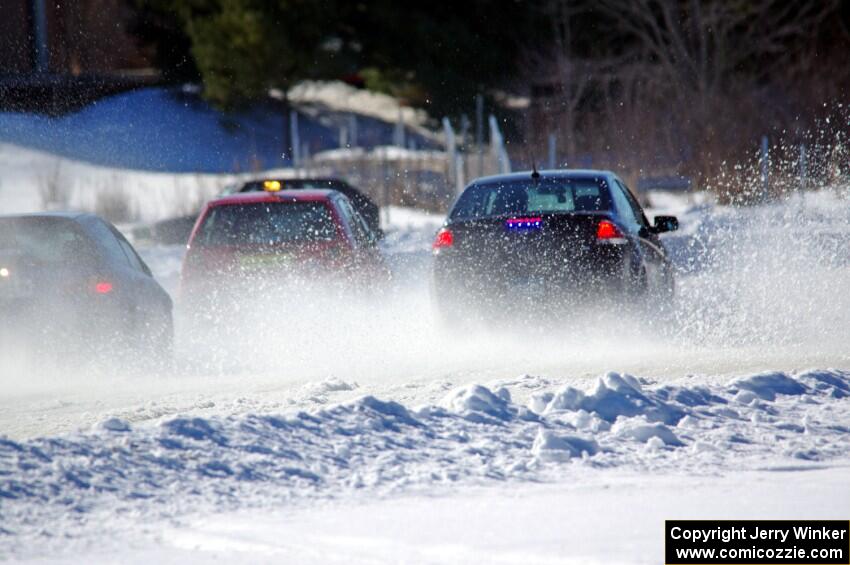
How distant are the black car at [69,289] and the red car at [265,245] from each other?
96 cm

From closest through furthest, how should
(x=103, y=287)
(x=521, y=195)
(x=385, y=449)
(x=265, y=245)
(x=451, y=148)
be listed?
1. (x=385, y=449)
2. (x=103, y=287)
3. (x=521, y=195)
4. (x=265, y=245)
5. (x=451, y=148)

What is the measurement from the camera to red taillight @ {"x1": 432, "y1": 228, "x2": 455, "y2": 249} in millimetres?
12094

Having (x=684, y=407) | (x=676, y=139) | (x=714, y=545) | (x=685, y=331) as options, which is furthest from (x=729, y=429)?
(x=676, y=139)

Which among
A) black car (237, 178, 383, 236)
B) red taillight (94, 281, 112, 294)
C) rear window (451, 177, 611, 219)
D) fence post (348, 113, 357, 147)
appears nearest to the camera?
red taillight (94, 281, 112, 294)

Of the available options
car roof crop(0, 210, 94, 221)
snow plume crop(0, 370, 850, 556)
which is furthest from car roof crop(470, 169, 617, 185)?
snow plume crop(0, 370, 850, 556)

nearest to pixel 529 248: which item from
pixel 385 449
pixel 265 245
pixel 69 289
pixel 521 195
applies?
pixel 521 195

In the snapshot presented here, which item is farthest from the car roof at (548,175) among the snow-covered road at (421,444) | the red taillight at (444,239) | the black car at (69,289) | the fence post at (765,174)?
the fence post at (765,174)

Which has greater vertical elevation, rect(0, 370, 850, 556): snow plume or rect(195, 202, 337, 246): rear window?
rect(195, 202, 337, 246): rear window

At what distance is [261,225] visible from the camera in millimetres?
13133

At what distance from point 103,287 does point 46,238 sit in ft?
2.21

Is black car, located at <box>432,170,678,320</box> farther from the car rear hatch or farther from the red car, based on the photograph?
the red car

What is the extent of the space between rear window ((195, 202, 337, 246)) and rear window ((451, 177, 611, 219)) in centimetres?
141

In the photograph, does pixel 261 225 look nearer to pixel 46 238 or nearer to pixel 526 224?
pixel 46 238

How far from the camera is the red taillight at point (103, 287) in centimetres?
1152
